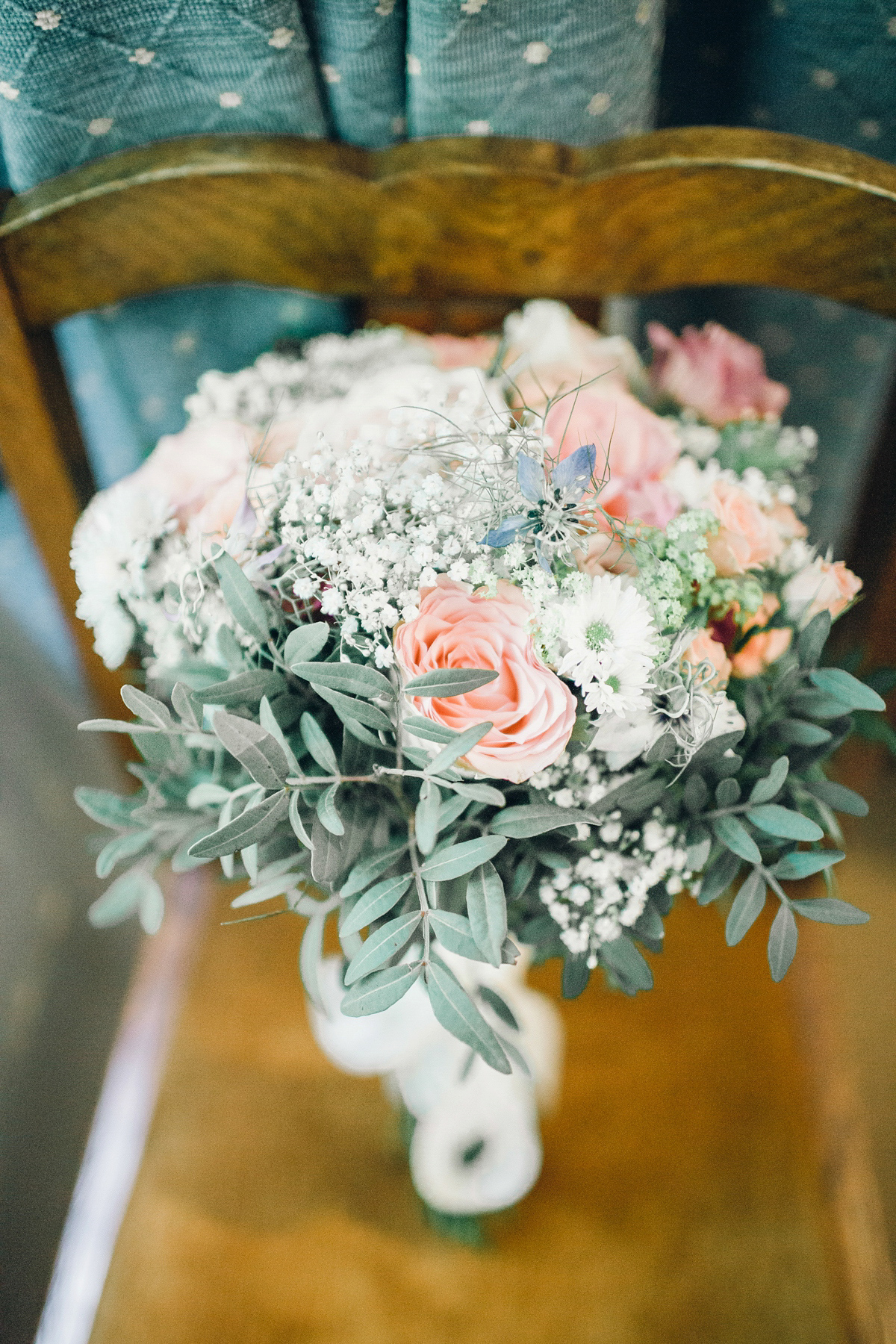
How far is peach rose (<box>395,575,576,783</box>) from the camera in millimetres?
419

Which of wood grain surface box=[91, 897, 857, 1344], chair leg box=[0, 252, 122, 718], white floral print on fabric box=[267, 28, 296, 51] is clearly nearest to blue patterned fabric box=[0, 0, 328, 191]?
white floral print on fabric box=[267, 28, 296, 51]

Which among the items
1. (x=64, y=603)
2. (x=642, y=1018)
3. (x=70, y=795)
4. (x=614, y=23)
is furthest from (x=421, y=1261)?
(x=614, y=23)

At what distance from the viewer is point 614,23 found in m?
0.61

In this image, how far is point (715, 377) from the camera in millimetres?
685

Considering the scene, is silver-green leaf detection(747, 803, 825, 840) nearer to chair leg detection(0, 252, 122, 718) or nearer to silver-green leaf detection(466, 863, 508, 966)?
silver-green leaf detection(466, 863, 508, 966)

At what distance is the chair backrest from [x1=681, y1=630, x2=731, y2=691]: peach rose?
39cm

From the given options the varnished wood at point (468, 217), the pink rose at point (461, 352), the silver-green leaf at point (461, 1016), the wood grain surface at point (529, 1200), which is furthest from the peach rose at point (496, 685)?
the wood grain surface at point (529, 1200)

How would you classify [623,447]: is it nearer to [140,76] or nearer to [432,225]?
[432,225]

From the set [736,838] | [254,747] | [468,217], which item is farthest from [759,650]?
[468,217]

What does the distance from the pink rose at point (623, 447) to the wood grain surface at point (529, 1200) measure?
0.64 meters

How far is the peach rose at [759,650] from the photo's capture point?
0.53 meters

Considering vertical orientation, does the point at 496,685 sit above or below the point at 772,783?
above

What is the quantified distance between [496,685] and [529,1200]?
630 millimetres

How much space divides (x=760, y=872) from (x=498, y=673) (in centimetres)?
23
